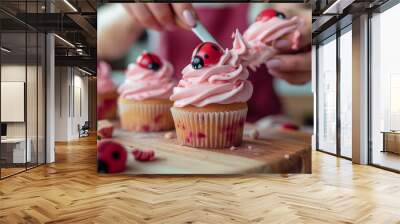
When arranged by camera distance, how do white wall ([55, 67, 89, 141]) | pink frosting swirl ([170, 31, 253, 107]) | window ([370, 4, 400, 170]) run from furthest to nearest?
white wall ([55, 67, 89, 141])
window ([370, 4, 400, 170])
pink frosting swirl ([170, 31, 253, 107])

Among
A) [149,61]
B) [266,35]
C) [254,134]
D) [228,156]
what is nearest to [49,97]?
[149,61]

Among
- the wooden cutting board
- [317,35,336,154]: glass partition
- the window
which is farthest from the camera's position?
[317,35,336,154]: glass partition

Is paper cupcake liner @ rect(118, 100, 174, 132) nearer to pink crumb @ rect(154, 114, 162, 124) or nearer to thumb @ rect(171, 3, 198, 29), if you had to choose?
pink crumb @ rect(154, 114, 162, 124)

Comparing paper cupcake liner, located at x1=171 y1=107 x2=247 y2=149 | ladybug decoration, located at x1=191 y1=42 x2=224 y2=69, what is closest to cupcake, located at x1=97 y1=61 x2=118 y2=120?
paper cupcake liner, located at x1=171 y1=107 x2=247 y2=149

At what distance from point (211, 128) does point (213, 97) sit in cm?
40

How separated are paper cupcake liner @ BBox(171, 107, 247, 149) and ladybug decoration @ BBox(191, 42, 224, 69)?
0.63 meters

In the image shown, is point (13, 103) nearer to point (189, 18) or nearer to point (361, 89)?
point (189, 18)

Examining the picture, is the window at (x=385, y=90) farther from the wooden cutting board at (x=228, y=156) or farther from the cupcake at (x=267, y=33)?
the cupcake at (x=267, y=33)

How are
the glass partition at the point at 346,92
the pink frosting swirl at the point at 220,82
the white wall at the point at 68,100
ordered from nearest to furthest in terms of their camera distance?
the pink frosting swirl at the point at 220,82 < the glass partition at the point at 346,92 < the white wall at the point at 68,100

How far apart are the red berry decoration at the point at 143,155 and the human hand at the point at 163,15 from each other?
1.62m

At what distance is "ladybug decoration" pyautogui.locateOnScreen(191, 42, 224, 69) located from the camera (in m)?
4.73

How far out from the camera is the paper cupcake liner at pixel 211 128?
472cm

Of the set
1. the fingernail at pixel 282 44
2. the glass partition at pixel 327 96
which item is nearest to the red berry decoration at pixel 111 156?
the fingernail at pixel 282 44

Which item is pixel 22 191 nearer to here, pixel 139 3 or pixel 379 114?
pixel 139 3
